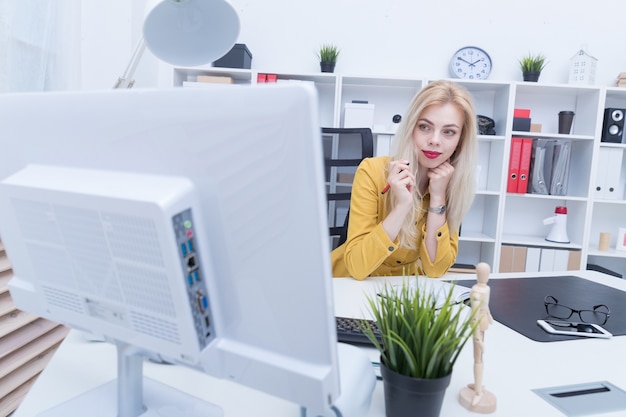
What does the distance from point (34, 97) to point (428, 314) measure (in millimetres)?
552

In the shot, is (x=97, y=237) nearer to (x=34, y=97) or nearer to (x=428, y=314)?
(x=34, y=97)

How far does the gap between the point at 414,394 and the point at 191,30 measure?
92 centimetres

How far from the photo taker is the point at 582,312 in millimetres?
1065

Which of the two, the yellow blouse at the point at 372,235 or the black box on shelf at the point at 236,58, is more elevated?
the black box on shelf at the point at 236,58

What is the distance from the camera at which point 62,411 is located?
1.90 feet

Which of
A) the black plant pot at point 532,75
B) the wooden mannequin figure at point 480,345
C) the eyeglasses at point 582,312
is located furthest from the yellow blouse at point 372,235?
the black plant pot at point 532,75

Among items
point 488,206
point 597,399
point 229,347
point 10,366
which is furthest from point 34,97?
point 488,206

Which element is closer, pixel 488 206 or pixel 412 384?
pixel 412 384

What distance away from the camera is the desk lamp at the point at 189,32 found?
96 cm

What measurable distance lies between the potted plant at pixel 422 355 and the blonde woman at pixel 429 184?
779 mm

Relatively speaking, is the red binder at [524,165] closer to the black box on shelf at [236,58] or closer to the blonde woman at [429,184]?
the blonde woman at [429,184]

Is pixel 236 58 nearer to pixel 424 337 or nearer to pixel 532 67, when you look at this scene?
pixel 532 67

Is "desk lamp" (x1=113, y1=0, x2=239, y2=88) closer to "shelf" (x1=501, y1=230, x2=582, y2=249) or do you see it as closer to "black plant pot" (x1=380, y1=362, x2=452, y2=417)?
"black plant pot" (x1=380, y1=362, x2=452, y2=417)

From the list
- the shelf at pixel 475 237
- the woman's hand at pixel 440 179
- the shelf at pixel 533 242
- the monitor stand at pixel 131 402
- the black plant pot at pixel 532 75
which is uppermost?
the black plant pot at pixel 532 75
